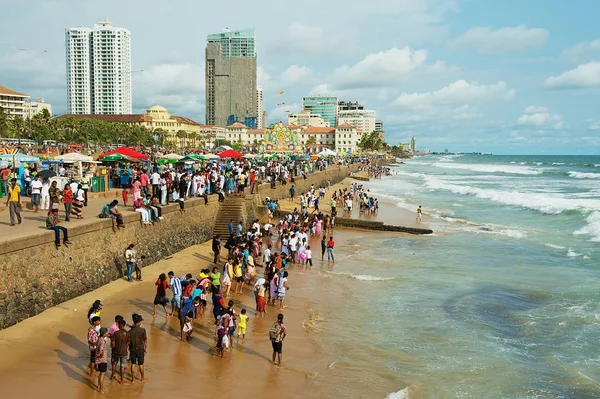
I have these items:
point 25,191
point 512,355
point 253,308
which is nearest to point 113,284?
point 253,308

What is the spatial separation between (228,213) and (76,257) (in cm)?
979

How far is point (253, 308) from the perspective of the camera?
41.5 ft

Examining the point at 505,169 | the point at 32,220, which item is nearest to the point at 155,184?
the point at 32,220

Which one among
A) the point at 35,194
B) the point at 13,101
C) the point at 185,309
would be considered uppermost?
the point at 13,101

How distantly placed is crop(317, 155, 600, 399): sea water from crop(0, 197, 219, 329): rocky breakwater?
552 cm

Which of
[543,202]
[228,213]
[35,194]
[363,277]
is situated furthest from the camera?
[543,202]

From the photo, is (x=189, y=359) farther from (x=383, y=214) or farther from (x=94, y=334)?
(x=383, y=214)

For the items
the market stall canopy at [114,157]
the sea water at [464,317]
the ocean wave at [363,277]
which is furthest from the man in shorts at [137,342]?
the market stall canopy at [114,157]

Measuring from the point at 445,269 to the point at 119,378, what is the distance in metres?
12.0

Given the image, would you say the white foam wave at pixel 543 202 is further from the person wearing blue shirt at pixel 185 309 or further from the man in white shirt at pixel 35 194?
the man in white shirt at pixel 35 194

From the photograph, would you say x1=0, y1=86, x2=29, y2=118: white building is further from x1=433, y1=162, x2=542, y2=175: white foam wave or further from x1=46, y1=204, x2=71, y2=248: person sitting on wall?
x1=46, y1=204, x2=71, y2=248: person sitting on wall

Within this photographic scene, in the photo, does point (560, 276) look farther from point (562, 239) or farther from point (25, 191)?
point (25, 191)

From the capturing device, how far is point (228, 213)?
21.6m

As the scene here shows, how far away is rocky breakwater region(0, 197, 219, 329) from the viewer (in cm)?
1010
